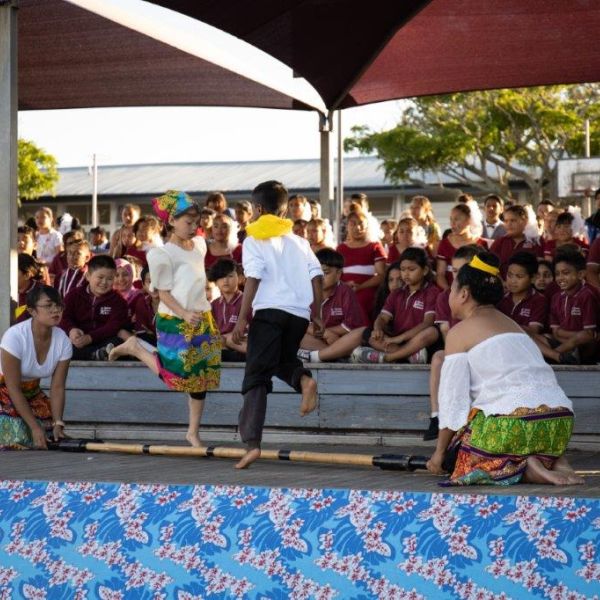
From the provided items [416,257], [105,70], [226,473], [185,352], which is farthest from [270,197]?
[105,70]

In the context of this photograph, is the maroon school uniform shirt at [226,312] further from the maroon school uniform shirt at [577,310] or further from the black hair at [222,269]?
the maroon school uniform shirt at [577,310]

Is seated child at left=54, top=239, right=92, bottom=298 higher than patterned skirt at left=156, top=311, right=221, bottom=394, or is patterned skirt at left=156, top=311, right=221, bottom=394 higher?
seated child at left=54, top=239, right=92, bottom=298

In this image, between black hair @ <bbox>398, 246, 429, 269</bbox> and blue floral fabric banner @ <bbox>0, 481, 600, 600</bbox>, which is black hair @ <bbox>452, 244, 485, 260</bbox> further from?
blue floral fabric banner @ <bbox>0, 481, 600, 600</bbox>

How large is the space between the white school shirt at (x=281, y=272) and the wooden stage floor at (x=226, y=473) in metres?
0.93

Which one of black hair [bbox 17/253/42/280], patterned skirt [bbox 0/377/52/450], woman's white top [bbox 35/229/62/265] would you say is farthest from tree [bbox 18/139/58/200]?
patterned skirt [bbox 0/377/52/450]

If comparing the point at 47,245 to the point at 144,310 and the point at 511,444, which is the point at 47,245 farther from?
the point at 511,444

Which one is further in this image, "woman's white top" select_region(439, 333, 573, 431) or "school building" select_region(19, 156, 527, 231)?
"school building" select_region(19, 156, 527, 231)

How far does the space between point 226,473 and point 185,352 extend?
1.36 metres

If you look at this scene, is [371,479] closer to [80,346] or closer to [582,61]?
[80,346]

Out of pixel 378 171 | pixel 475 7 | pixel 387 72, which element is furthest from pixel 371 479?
pixel 378 171

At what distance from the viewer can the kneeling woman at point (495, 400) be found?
19.1 ft

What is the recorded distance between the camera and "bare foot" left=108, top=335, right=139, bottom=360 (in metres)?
8.84

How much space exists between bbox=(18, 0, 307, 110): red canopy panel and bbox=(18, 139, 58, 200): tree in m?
32.2

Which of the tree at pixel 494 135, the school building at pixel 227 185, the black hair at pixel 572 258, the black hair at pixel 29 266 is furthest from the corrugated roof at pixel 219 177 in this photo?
the black hair at pixel 572 258
